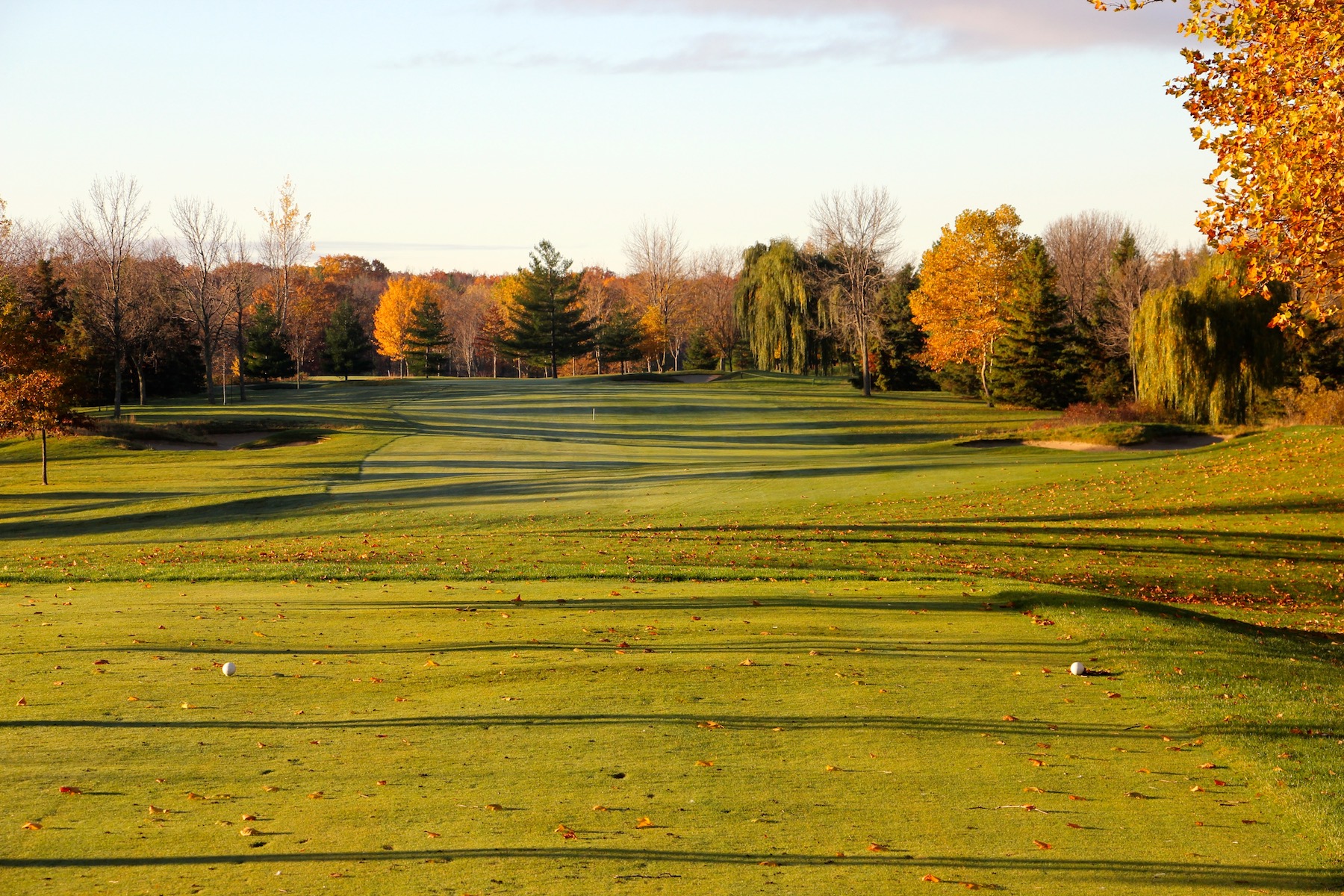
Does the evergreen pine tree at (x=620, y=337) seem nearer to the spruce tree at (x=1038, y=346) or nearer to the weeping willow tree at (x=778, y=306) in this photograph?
the weeping willow tree at (x=778, y=306)

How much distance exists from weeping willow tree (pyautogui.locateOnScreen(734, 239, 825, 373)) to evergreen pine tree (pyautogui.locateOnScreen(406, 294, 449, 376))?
2843 centimetres

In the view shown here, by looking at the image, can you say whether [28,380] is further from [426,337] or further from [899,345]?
[426,337]

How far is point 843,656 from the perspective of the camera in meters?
9.78

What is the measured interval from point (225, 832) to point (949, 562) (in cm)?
1414

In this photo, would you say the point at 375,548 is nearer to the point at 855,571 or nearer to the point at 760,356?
the point at 855,571

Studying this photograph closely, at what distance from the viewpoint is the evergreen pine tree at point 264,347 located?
79750 mm

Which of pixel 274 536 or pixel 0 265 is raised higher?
pixel 0 265

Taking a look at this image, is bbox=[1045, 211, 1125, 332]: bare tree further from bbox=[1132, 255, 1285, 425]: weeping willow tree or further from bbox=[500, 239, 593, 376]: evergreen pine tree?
bbox=[500, 239, 593, 376]: evergreen pine tree

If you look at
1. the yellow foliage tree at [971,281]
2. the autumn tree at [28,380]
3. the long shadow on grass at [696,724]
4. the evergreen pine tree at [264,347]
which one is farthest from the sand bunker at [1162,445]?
the evergreen pine tree at [264,347]

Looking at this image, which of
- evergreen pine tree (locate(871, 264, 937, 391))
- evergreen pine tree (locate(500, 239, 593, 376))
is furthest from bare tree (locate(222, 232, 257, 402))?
evergreen pine tree (locate(871, 264, 937, 391))

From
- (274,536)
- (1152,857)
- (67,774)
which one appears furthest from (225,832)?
(274,536)

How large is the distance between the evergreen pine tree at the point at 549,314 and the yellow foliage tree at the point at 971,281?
35971 millimetres

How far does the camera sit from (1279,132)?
461 inches

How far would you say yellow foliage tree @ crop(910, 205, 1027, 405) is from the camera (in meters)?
64.4
